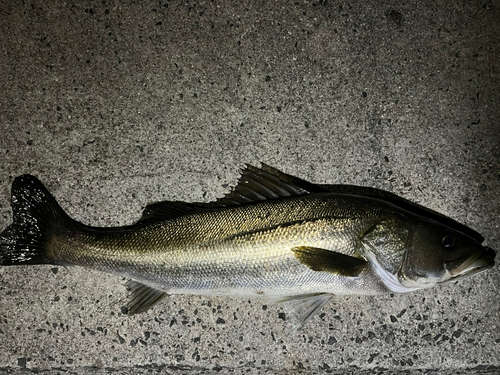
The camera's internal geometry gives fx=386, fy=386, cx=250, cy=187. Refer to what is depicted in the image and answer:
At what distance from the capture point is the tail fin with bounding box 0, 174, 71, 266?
8.20 feet

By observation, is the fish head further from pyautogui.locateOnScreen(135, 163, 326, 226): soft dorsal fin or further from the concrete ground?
pyautogui.locateOnScreen(135, 163, 326, 226): soft dorsal fin

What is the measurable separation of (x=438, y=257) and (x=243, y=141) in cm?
142

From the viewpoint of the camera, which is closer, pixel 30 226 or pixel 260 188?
pixel 260 188

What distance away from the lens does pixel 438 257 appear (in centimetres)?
215

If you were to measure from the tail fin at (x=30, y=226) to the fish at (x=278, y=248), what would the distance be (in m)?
0.03

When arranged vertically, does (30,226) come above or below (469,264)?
below

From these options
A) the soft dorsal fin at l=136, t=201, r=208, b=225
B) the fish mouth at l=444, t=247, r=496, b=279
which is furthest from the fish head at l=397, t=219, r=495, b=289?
the soft dorsal fin at l=136, t=201, r=208, b=225

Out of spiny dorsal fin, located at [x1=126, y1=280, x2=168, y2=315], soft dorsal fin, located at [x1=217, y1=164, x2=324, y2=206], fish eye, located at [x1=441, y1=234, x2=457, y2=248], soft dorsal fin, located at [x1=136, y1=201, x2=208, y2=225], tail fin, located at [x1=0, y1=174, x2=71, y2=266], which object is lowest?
spiny dorsal fin, located at [x1=126, y1=280, x2=168, y2=315]

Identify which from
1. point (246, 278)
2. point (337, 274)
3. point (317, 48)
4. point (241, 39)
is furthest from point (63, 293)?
point (317, 48)

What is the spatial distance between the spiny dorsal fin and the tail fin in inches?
22.2

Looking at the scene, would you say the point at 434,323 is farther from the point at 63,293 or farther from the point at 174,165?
the point at 63,293

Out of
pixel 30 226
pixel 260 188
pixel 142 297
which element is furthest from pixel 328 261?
pixel 30 226

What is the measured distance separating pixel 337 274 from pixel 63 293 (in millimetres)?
1908

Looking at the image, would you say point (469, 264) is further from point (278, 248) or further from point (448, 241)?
point (278, 248)
